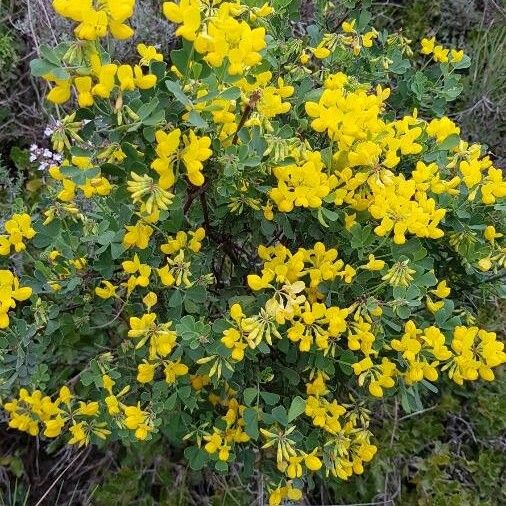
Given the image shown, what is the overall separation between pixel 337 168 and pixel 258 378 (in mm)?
465

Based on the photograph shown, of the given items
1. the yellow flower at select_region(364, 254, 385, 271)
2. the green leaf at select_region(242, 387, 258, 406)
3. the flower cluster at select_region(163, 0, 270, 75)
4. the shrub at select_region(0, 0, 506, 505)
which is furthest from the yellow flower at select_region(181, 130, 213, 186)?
the green leaf at select_region(242, 387, 258, 406)

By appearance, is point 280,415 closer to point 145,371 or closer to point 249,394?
point 249,394

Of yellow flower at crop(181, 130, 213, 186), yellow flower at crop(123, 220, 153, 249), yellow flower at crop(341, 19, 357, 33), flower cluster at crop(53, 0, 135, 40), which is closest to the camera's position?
flower cluster at crop(53, 0, 135, 40)

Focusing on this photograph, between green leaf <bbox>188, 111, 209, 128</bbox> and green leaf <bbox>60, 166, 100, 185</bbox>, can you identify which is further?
green leaf <bbox>60, 166, 100, 185</bbox>

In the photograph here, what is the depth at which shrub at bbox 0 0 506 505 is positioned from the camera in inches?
40.2

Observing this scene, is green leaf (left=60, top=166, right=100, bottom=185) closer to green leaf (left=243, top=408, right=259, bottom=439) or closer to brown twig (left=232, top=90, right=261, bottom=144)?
brown twig (left=232, top=90, right=261, bottom=144)

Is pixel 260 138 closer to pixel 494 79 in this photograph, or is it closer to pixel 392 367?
pixel 392 367

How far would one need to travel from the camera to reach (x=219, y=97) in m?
1.00

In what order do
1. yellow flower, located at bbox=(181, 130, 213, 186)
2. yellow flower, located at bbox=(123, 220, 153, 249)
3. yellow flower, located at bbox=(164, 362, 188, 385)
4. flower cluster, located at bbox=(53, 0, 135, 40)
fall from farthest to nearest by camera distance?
yellow flower, located at bbox=(164, 362, 188, 385), yellow flower, located at bbox=(123, 220, 153, 249), yellow flower, located at bbox=(181, 130, 213, 186), flower cluster, located at bbox=(53, 0, 135, 40)

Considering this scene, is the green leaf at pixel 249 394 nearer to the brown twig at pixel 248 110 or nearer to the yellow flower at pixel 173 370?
the yellow flower at pixel 173 370

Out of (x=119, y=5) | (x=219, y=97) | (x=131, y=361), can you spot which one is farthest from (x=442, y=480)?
(x=119, y=5)

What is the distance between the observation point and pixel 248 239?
1.47 metres

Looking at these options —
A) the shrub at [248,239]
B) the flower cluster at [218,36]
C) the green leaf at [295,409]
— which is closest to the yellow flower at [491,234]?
the shrub at [248,239]

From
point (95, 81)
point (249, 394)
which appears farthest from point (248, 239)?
point (95, 81)
